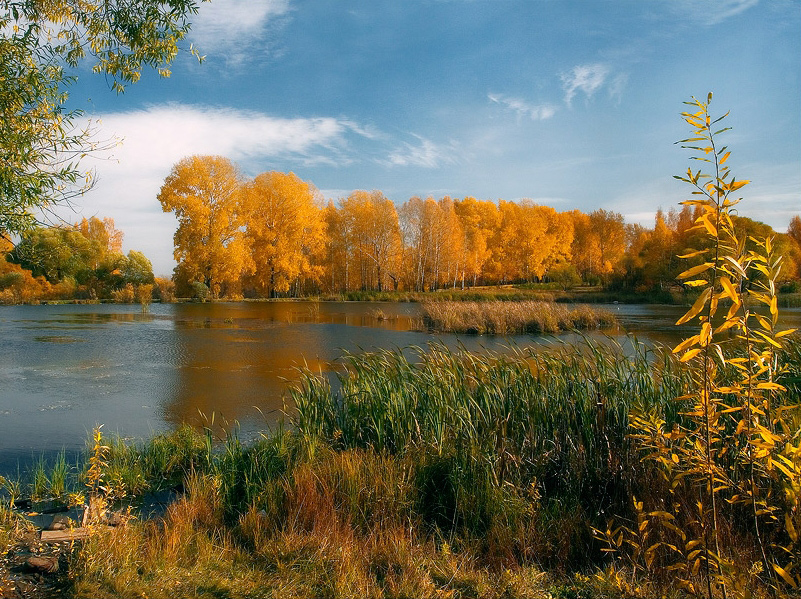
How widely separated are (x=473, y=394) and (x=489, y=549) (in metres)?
2.08

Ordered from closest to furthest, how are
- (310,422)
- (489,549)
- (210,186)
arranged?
(489,549) < (310,422) < (210,186)

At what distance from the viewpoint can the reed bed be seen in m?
18.8

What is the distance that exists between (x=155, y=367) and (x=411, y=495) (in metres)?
9.63

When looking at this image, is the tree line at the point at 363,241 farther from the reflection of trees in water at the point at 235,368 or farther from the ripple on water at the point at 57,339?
the ripple on water at the point at 57,339

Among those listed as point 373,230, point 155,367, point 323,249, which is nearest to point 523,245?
point 373,230

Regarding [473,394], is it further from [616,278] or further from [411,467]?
[616,278]

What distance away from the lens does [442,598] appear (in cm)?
271

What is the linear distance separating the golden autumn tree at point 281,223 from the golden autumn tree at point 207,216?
5.77 ft

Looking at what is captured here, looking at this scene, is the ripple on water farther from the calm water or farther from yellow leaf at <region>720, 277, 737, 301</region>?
yellow leaf at <region>720, 277, 737, 301</region>

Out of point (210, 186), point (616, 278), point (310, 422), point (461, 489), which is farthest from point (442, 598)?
point (616, 278)

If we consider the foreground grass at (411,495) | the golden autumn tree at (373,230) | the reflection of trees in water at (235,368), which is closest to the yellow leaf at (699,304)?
the foreground grass at (411,495)

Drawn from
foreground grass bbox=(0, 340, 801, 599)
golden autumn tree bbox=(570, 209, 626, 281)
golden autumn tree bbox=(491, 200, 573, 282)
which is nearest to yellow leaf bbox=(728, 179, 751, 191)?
foreground grass bbox=(0, 340, 801, 599)

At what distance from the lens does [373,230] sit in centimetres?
4169

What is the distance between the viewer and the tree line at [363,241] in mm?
36156
